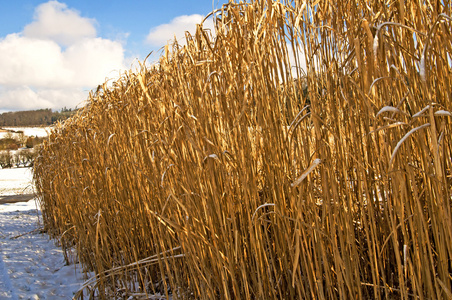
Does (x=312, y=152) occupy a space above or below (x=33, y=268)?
above

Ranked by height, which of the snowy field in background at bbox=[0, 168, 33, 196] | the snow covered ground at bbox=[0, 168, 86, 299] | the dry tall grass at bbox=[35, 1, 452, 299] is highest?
the dry tall grass at bbox=[35, 1, 452, 299]

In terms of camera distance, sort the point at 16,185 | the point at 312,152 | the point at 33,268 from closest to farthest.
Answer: the point at 312,152, the point at 33,268, the point at 16,185

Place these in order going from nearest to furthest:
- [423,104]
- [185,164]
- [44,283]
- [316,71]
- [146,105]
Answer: [423,104] < [316,71] < [185,164] < [146,105] < [44,283]

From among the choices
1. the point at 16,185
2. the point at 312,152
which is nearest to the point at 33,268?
the point at 312,152

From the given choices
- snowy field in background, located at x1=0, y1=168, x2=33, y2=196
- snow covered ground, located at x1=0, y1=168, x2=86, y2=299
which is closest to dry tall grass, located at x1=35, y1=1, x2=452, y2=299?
snow covered ground, located at x1=0, y1=168, x2=86, y2=299

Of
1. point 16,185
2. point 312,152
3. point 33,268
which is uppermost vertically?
point 312,152

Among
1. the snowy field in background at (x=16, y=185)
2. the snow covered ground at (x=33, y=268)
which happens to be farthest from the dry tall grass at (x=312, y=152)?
the snowy field in background at (x=16, y=185)

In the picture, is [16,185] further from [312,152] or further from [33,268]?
[312,152]

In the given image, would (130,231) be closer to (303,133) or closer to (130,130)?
(130,130)

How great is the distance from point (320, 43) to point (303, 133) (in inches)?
11.7

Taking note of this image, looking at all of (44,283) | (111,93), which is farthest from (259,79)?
(44,283)

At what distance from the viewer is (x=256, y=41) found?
42.6 inches

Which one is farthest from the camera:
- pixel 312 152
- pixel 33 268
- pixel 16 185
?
pixel 16 185

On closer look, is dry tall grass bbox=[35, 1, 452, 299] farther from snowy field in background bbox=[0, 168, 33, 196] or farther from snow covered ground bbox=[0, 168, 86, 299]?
snowy field in background bbox=[0, 168, 33, 196]
